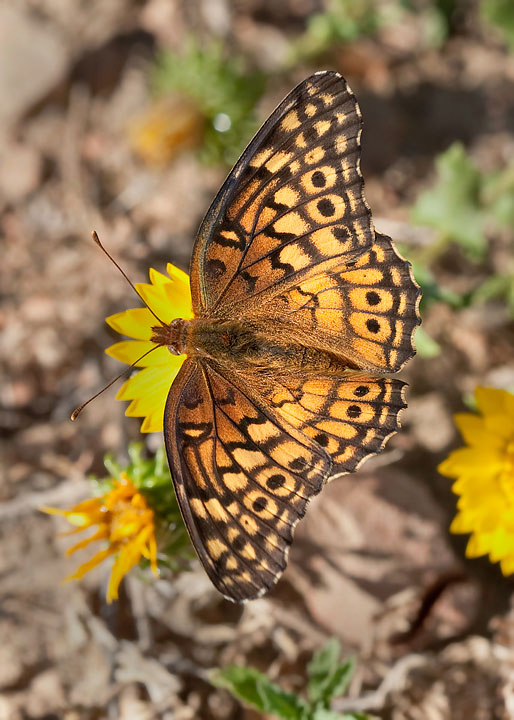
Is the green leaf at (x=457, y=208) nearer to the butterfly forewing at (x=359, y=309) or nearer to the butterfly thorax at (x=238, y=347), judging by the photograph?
the butterfly forewing at (x=359, y=309)

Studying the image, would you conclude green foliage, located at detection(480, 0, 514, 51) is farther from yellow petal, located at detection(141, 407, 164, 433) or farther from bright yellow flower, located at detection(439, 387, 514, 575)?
yellow petal, located at detection(141, 407, 164, 433)

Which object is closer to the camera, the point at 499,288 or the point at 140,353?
the point at 140,353

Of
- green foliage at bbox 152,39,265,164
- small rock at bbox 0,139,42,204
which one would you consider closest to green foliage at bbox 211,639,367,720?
green foliage at bbox 152,39,265,164

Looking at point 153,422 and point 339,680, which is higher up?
point 153,422

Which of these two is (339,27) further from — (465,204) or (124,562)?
(124,562)

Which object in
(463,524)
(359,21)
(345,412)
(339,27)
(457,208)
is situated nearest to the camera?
(345,412)

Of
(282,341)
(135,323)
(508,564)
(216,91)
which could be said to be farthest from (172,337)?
(216,91)

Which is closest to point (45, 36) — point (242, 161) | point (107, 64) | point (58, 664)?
point (107, 64)
